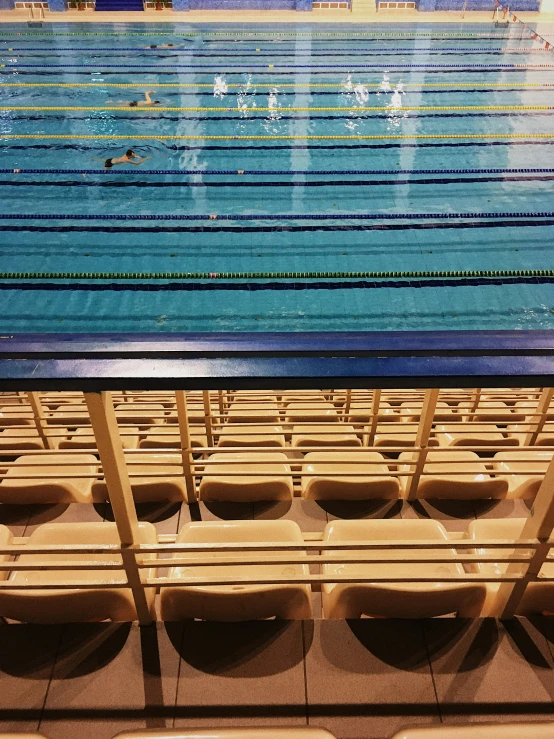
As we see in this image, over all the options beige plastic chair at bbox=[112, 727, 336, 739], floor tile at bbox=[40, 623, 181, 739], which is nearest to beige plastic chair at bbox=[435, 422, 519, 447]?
floor tile at bbox=[40, 623, 181, 739]

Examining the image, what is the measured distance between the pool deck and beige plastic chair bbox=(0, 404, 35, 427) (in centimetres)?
1179

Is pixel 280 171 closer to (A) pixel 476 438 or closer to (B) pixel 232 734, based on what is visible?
(A) pixel 476 438

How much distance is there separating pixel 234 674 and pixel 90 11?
15.0 metres

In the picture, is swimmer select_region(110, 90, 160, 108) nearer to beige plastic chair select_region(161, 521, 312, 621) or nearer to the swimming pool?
the swimming pool

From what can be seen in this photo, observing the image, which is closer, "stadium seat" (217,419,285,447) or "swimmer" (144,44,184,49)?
"stadium seat" (217,419,285,447)

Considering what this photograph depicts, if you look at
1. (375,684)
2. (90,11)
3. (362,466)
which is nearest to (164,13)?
(90,11)

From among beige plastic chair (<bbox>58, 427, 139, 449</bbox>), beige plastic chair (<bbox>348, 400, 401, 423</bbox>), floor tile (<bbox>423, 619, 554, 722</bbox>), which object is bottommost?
beige plastic chair (<bbox>348, 400, 401, 423</bbox>)

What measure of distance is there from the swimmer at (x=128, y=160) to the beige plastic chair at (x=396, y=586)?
6.77 m

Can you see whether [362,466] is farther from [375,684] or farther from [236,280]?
→ [236,280]

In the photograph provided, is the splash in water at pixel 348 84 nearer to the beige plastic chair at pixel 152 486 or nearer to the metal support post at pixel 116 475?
the beige plastic chair at pixel 152 486

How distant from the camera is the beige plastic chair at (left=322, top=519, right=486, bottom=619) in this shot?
56.5 inches

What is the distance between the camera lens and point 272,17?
41.2 ft

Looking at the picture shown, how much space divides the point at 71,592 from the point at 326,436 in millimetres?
1450

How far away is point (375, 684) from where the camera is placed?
1.44 meters
